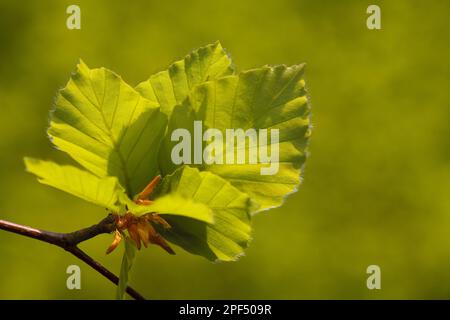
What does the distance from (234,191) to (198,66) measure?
7cm

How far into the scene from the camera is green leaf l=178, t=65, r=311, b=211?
318 mm

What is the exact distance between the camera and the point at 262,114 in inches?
12.8

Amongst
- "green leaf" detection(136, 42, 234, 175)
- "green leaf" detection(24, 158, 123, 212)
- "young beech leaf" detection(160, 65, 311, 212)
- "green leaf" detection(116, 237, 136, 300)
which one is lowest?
"green leaf" detection(116, 237, 136, 300)

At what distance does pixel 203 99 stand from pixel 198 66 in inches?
1.1

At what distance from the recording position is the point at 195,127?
0.32 m

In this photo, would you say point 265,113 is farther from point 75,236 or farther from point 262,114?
point 75,236

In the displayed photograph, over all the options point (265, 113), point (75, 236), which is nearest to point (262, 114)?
point (265, 113)

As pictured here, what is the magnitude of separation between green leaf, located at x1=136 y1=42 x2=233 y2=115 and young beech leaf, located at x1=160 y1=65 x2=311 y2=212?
2cm

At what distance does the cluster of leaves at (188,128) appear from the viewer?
31cm

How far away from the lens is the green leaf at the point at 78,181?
0.91 feet

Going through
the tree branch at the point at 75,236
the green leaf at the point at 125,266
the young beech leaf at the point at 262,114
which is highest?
the young beech leaf at the point at 262,114

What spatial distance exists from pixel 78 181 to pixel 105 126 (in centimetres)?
5

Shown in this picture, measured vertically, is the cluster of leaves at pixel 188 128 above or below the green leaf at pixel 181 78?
below

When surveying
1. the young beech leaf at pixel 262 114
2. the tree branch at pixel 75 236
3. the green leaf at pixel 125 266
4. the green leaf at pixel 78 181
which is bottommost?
the green leaf at pixel 125 266
